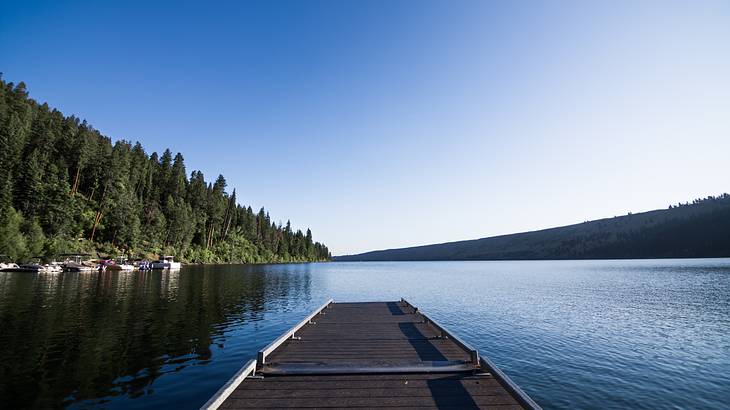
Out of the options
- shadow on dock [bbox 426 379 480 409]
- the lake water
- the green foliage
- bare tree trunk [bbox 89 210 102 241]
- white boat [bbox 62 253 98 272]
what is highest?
bare tree trunk [bbox 89 210 102 241]

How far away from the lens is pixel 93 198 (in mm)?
95000

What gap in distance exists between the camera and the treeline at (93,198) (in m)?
73.7

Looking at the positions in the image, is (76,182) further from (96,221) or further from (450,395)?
(450,395)

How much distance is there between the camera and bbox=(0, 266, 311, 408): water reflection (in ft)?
37.1

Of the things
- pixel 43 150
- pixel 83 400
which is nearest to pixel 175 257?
pixel 43 150

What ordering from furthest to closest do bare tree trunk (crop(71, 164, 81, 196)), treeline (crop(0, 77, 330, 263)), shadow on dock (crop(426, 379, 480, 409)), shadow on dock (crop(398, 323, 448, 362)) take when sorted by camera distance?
bare tree trunk (crop(71, 164, 81, 196)) < treeline (crop(0, 77, 330, 263)) < shadow on dock (crop(398, 323, 448, 362)) < shadow on dock (crop(426, 379, 480, 409))

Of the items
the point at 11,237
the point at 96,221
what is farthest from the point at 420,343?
the point at 96,221

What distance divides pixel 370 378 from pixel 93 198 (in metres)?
114

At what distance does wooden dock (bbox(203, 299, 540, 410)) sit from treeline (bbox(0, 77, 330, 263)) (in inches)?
3038

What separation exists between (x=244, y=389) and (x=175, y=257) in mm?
116953

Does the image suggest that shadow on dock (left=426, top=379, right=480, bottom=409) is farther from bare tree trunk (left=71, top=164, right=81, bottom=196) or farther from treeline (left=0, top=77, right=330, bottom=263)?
bare tree trunk (left=71, top=164, right=81, bottom=196)

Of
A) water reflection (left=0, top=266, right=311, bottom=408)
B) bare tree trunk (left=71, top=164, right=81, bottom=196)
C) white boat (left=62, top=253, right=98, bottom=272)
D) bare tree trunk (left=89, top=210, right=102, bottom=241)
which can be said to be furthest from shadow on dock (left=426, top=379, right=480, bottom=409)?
bare tree trunk (left=71, top=164, right=81, bottom=196)

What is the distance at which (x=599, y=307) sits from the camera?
32781mm

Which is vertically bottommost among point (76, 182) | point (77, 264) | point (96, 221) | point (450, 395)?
point (450, 395)
